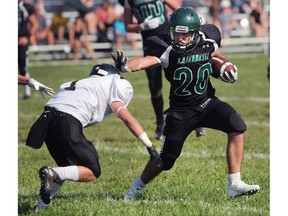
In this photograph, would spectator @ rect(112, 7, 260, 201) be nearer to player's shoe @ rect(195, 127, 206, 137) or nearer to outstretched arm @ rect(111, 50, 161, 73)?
outstretched arm @ rect(111, 50, 161, 73)

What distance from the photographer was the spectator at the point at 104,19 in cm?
2127

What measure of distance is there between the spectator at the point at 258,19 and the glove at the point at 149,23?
1219 cm

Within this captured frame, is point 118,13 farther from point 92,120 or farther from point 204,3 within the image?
point 92,120

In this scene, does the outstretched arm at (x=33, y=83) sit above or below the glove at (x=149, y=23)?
above

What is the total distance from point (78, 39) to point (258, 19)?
5029 mm

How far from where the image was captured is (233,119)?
205 inches

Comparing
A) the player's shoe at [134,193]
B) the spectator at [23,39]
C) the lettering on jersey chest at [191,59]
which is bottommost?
the spectator at [23,39]

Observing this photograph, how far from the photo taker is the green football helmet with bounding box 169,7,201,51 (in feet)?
16.7

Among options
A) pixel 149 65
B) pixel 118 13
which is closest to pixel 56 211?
pixel 149 65

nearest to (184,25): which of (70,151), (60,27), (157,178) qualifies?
(70,151)

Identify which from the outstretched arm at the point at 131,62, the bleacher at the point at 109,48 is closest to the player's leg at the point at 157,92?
the outstretched arm at the point at 131,62

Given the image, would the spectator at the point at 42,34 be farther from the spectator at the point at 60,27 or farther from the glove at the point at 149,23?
the glove at the point at 149,23

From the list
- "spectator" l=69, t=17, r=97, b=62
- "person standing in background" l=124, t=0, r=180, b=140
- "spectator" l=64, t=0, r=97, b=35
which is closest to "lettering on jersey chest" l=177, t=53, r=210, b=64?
"person standing in background" l=124, t=0, r=180, b=140

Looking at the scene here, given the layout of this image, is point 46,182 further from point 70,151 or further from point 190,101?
point 190,101
